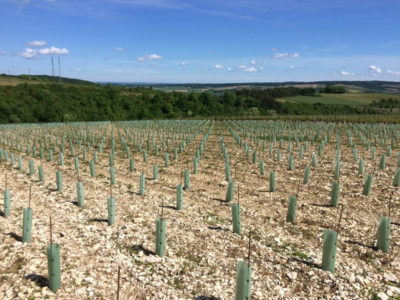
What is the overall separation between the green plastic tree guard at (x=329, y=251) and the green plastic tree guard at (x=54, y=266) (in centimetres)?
458

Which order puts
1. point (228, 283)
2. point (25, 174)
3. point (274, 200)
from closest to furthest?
point (228, 283) < point (274, 200) < point (25, 174)

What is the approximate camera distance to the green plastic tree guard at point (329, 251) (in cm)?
532

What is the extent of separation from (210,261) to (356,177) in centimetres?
864

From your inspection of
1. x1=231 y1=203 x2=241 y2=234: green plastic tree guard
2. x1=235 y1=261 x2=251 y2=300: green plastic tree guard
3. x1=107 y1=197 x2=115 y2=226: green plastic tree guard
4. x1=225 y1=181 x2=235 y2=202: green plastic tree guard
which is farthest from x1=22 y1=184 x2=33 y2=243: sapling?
x1=225 y1=181 x2=235 y2=202: green plastic tree guard

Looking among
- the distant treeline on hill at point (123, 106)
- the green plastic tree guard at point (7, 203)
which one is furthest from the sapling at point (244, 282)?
the distant treeline on hill at point (123, 106)

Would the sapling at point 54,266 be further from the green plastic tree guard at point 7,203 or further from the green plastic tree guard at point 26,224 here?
the green plastic tree guard at point 7,203

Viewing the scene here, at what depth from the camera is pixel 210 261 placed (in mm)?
5828

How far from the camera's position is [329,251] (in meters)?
5.35

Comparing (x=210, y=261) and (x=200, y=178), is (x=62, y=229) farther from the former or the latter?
(x=200, y=178)

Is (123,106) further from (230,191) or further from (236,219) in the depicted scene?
(236,219)

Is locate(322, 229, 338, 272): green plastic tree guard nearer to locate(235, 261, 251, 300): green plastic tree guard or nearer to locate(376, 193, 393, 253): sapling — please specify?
locate(376, 193, 393, 253): sapling

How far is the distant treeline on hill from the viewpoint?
66.4 meters

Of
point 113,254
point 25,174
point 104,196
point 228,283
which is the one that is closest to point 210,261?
point 228,283

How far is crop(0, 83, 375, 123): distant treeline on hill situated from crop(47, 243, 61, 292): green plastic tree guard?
213ft
